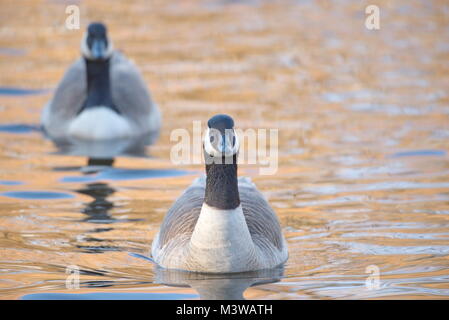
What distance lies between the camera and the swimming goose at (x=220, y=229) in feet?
32.1

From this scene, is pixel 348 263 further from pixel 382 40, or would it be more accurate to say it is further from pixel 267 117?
pixel 382 40

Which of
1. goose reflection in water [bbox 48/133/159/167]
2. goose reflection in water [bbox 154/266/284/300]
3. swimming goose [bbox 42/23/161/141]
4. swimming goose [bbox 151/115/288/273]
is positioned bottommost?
goose reflection in water [bbox 154/266/284/300]

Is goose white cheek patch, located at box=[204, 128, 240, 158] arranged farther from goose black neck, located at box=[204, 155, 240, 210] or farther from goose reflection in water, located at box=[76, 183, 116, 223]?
goose reflection in water, located at box=[76, 183, 116, 223]

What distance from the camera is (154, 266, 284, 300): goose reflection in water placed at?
32.2ft

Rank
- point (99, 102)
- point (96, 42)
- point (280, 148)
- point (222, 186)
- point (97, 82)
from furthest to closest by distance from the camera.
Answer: point (99, 102) < point (97, 82) < point (96, 42) < point (280, 148) < point (222, 186)

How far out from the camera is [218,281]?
33.1ft

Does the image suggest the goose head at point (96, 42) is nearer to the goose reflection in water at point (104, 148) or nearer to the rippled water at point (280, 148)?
the goose reflection in water at point (104, 148)

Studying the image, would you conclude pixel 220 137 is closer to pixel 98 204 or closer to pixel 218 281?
pixel 218 281

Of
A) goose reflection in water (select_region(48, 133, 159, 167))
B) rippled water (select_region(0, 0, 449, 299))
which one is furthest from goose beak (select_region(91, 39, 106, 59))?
rippled water (select_region(0, 0, 449, 299))

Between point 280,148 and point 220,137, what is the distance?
624cm

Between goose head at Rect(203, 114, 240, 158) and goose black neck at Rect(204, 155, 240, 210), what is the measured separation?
13 centimetres

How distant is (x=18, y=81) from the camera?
20.4 meters

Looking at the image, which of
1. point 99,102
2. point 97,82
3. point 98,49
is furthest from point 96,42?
point 99,102

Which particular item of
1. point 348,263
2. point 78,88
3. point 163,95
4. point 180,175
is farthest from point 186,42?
point 348,263
